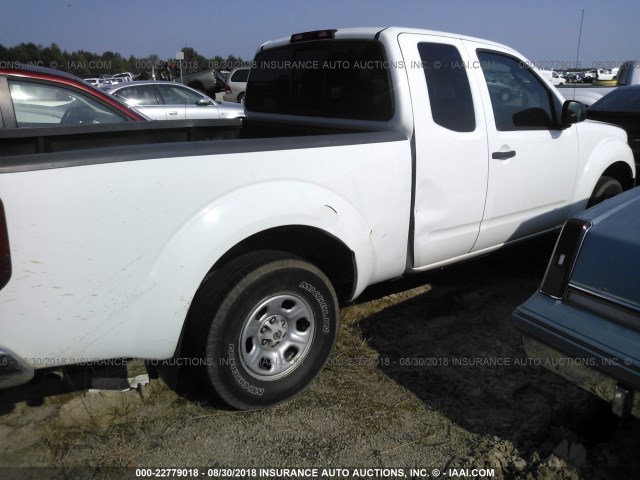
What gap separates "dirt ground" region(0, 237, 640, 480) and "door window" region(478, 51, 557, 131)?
1.56m

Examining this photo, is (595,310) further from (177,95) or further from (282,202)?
(177,95)

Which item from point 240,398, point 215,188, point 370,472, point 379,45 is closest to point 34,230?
point 215,188

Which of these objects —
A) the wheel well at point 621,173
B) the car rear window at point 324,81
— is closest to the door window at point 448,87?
the car rear window at point 324,81

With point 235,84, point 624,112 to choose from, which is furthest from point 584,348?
point 235,84

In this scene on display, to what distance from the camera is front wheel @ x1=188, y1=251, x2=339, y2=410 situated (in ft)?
7.96

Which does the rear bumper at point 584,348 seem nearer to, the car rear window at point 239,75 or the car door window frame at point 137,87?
the car door window frame at point 137,87

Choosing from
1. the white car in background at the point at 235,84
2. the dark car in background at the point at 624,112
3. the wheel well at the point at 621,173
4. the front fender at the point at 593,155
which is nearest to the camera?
the front fender at the point at 593,155

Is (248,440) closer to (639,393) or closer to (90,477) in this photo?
(90,477)

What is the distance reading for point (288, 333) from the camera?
2754mm

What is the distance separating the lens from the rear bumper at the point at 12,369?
1.96m

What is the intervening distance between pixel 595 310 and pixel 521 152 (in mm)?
1643

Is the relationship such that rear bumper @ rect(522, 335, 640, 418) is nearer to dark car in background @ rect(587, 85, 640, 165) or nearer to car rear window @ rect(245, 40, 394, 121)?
car rear window @ rect(245, 40, 394, 121)

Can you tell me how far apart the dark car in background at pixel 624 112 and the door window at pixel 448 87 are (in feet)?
13.2

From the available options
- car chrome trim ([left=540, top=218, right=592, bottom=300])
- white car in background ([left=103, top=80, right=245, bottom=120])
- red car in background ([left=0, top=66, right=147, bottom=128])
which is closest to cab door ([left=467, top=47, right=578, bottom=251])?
car chrome trim ([left=540, top=218, right=592, bottom=300])
